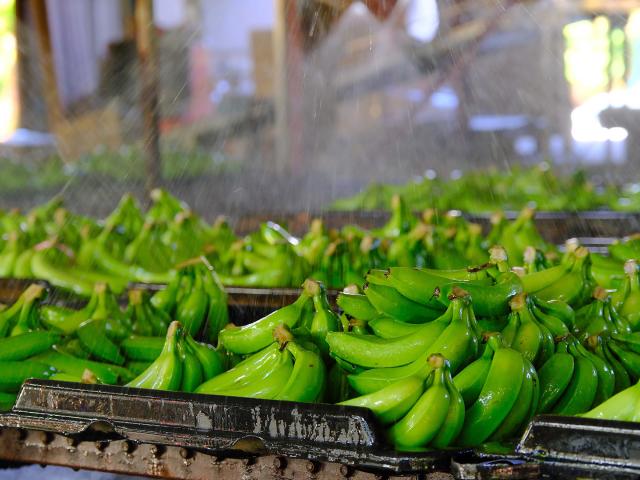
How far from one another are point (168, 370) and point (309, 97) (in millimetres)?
7623

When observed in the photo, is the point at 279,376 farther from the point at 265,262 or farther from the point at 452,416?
the point at 265,262

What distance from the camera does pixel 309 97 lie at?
918cm

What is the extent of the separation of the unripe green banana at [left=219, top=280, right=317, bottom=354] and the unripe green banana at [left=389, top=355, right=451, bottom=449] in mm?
417

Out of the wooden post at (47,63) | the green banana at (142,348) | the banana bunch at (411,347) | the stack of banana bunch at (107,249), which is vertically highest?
the wooden post at (47,63)

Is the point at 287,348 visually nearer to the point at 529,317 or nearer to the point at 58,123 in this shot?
the point at 529,317

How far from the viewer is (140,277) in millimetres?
3145

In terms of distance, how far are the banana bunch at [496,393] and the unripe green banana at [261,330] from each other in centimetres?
45

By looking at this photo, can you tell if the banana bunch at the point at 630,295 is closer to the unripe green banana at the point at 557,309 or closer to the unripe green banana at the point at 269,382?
the unripe green banana at the point at 557,309

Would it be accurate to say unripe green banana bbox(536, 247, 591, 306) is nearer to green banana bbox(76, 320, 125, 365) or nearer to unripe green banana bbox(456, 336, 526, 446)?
unripe green banana bbox(456, 336, 526, 446)

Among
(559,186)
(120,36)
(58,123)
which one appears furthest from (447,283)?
(120,36)

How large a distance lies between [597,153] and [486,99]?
1845mm

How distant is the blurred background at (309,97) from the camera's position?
25.4ft

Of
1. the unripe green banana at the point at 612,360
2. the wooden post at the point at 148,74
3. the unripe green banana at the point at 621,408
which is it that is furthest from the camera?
the wooden post at the point at 148,74

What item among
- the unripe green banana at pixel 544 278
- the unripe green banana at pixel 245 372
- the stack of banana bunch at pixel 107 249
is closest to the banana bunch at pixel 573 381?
the unripe green banana at pixel 544 278
